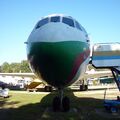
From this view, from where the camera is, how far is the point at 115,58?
16.4 m

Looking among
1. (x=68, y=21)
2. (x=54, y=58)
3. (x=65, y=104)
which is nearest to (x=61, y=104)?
(x=65, y=104)

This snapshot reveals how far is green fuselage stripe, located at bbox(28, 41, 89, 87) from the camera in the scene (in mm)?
9156

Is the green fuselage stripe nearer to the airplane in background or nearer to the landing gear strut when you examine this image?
the airplane in background

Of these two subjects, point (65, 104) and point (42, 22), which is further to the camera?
point (65, 104)

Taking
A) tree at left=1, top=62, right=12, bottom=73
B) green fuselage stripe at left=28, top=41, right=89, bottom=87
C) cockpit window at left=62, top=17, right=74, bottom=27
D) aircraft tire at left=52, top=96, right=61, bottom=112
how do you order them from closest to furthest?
green fuselage stripe at left=28, top=41, right=89, bottom=87 < cockpit window at left=62, top=17, right=74, bottom=27 < aircraft tire at left=52, top=96, right=61, bottom=112 < tree at left=1, top=62, right=12, bottom=73

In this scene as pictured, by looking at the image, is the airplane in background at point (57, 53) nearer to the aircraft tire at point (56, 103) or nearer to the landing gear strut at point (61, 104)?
the landing gear strut at point (61, 104)

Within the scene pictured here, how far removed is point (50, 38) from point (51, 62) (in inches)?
31.6

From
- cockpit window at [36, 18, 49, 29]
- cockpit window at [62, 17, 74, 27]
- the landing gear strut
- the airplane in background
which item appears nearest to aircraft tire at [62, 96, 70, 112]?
the landing gear strut

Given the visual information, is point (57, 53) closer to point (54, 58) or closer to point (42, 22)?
point (54, 58)

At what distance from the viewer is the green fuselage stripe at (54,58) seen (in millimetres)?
9156

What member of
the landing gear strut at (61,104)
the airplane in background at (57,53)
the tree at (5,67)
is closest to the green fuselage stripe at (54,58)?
the airplane in background at (57,53)

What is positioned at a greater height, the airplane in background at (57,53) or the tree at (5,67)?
the tree at (5,67)

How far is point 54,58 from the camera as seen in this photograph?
362 inches

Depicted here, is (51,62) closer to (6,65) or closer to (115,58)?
(115,58)
